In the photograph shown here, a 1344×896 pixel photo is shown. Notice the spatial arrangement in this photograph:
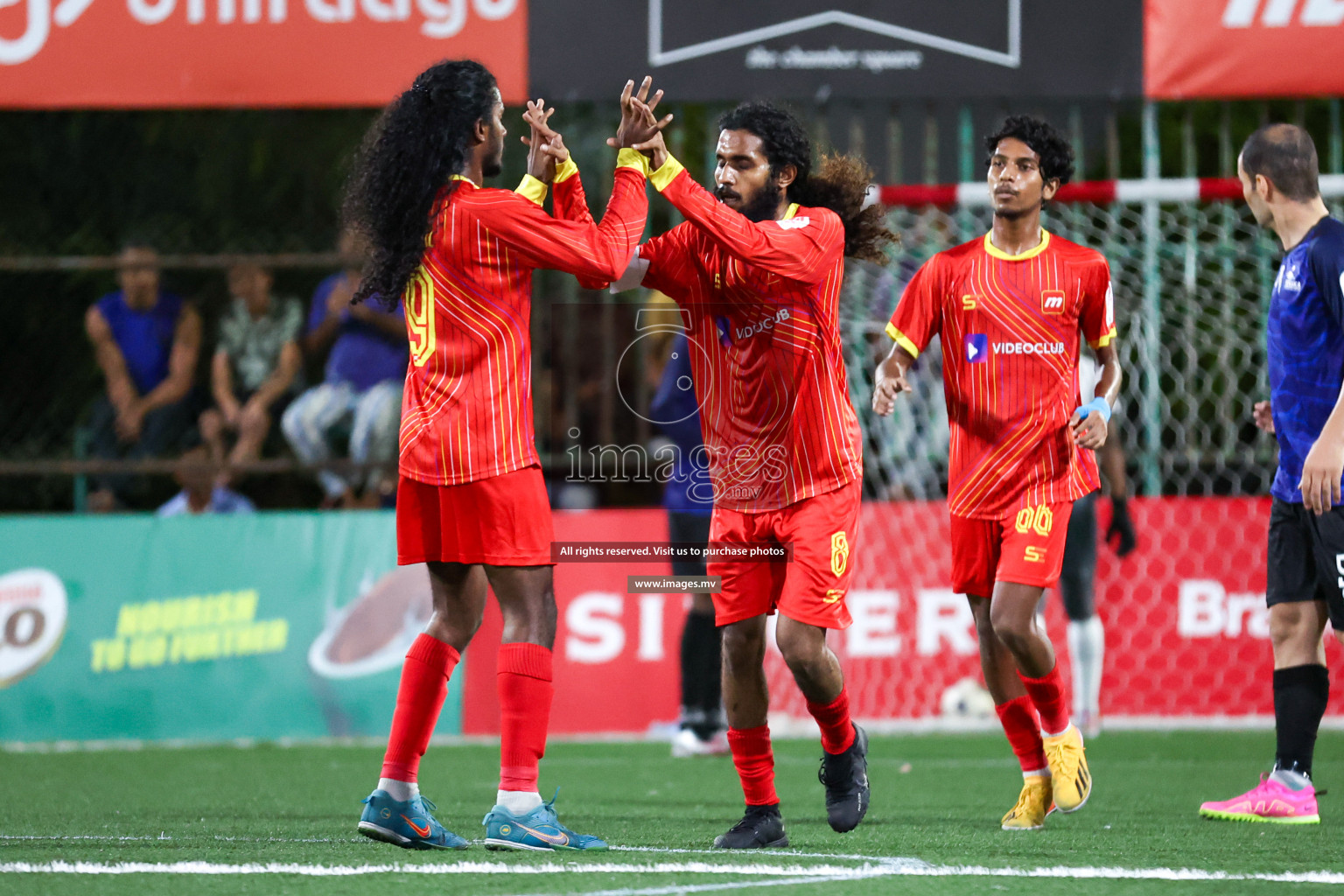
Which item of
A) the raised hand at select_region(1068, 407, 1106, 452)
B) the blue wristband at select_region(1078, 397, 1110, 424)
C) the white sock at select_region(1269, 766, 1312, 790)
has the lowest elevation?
the white sock at select_region(1269, 766, 1312, 790)

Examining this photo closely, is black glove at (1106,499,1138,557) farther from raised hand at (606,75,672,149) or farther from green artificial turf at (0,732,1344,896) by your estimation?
raised hand at (606,75,672,149)

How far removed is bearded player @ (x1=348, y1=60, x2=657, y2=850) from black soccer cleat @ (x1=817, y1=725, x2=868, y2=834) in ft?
2.53

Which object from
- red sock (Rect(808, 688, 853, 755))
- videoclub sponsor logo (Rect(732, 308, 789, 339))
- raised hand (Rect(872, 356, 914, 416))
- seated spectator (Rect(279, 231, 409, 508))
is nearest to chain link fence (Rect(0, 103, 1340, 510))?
→ seated spectator (Rect(279, 231, 409, 508))

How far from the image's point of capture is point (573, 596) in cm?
856

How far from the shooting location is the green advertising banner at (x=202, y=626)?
833 centimetres

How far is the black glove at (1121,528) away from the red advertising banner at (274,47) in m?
3.89

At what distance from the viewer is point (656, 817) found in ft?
17.6

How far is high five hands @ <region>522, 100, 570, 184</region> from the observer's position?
4395 mm

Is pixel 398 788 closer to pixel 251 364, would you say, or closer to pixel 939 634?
pixel 939 634

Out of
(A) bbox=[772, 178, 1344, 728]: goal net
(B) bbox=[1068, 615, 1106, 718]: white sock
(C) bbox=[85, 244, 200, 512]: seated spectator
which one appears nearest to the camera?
(B) bbox=[1068, 615, 1106, 718]: white sock

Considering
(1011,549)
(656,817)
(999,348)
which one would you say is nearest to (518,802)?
(656,817)

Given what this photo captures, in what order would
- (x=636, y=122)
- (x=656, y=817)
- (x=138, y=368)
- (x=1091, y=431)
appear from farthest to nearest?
(x=138, y=368) < (x=656, y=817) < (x=1091, y=431) < (x=636, y=122)

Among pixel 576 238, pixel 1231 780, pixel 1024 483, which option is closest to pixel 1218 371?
pixel 1231 780

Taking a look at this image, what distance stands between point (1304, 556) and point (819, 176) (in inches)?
78.1
